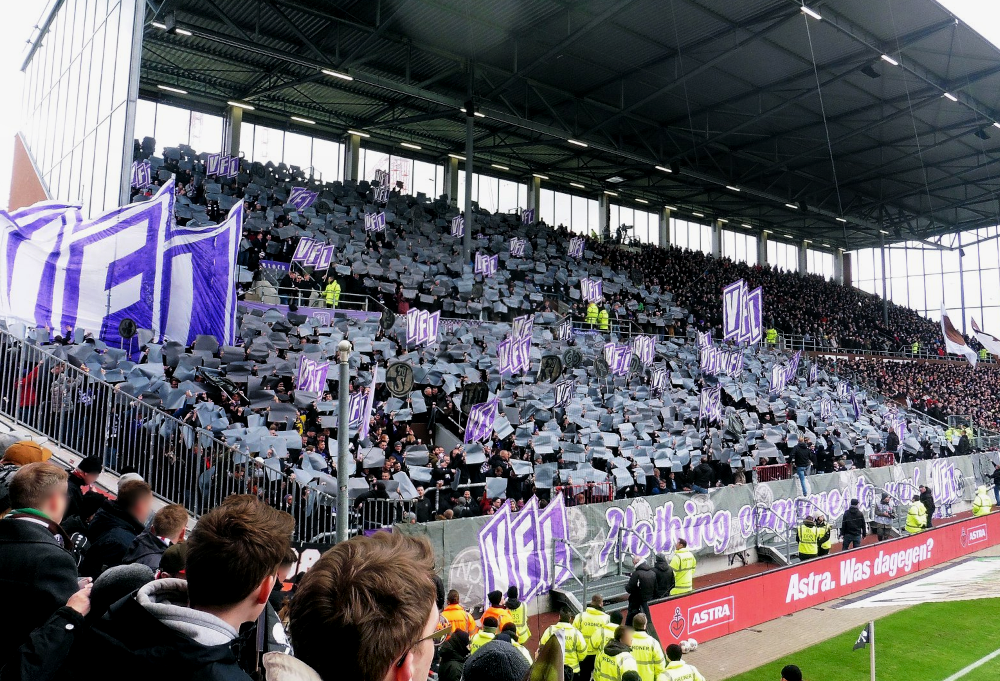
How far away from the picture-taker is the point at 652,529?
15.0m

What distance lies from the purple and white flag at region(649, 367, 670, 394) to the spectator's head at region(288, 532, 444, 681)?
23.7 meters

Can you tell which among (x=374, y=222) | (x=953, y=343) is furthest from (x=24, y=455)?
(x=953, y=343)

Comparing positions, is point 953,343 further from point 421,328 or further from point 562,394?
point 421,328

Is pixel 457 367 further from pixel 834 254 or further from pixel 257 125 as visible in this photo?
pixel 834 254

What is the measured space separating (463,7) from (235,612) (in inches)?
989

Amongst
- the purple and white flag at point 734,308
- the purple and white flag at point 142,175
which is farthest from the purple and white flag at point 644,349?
the purple and white flag at point 142,175

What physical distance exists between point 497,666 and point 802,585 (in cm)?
1401

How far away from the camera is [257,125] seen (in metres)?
36.2

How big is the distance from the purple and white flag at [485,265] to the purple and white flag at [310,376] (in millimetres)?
14057

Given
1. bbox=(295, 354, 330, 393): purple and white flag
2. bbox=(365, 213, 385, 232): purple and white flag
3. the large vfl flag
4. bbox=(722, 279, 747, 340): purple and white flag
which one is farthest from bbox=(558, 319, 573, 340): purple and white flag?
the large vfl flag

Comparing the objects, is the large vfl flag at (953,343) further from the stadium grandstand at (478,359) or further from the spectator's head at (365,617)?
the spectator's head at (365,617)

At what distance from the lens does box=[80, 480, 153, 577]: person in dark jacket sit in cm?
413

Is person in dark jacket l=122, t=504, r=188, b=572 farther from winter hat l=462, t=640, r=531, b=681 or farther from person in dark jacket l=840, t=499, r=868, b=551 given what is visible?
person in dark jacket l=840, t=499, r=868, b=551

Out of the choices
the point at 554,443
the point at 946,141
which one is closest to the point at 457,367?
the point at 554,443
